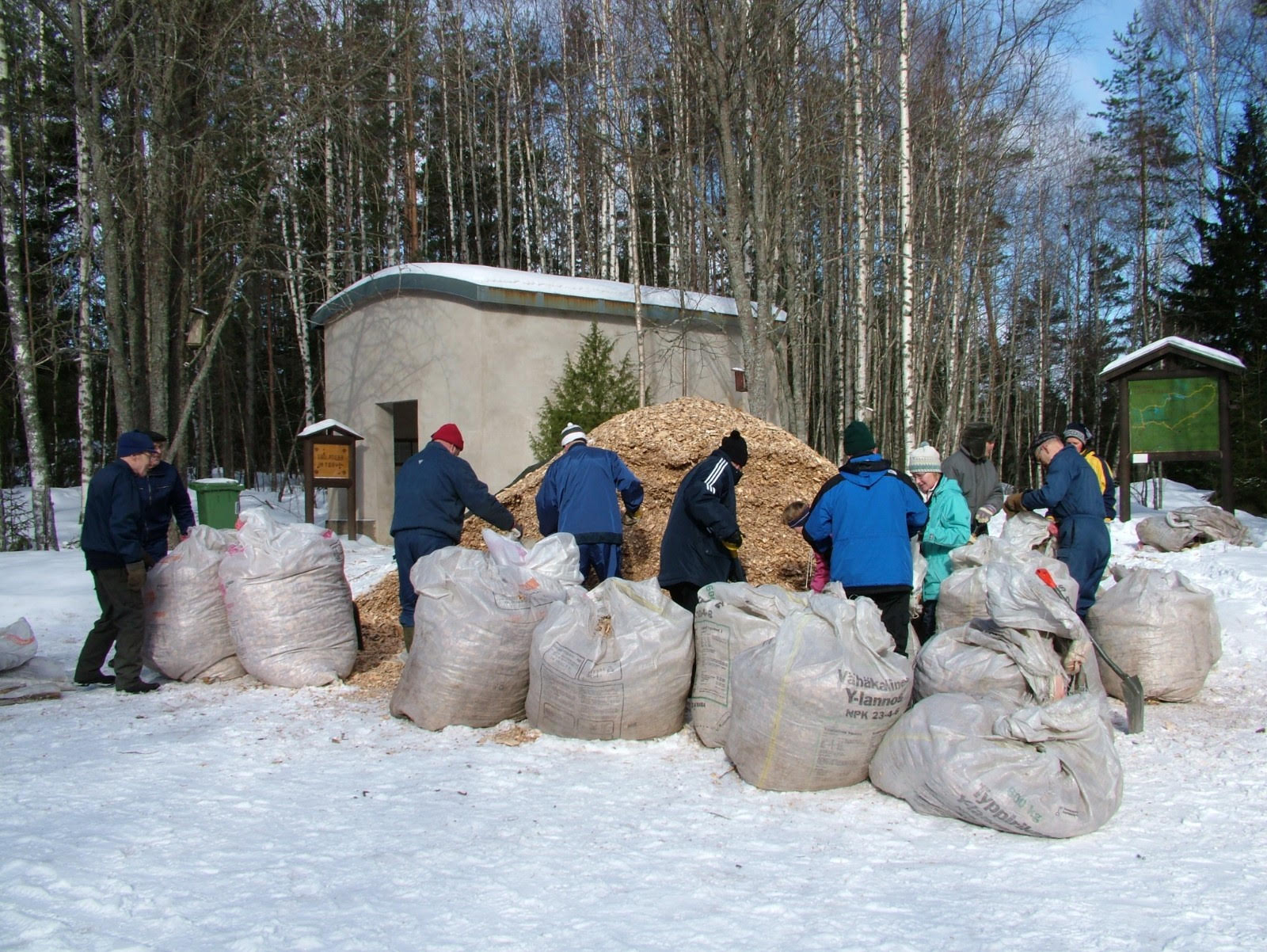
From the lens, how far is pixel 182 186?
1038 cm

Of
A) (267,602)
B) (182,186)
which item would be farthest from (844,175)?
(267,602)

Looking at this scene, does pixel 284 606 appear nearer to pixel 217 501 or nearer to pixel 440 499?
pixel 440 499

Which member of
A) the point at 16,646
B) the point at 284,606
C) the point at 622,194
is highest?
the point at 622,194

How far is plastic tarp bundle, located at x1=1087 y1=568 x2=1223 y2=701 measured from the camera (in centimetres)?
512

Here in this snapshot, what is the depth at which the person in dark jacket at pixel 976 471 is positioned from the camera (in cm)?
655

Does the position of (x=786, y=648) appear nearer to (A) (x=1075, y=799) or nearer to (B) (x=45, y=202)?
(A) (x=1075, y=799)

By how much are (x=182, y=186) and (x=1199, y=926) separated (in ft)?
36.3

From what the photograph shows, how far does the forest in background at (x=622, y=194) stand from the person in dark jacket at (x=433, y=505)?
574 cm

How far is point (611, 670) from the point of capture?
4199 mm

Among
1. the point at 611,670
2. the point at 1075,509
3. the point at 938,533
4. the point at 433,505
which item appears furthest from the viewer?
the point at 938,533

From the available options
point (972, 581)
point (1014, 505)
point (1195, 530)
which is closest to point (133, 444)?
point (972, 581)

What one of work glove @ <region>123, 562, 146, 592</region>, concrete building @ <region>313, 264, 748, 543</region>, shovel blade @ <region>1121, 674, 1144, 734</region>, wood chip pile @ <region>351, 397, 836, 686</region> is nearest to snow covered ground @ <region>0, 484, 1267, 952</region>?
shovel blade @ <region>1121, 674, 1144, 734</region>

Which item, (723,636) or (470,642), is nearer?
(723,636)

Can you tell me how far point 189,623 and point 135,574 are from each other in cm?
40
